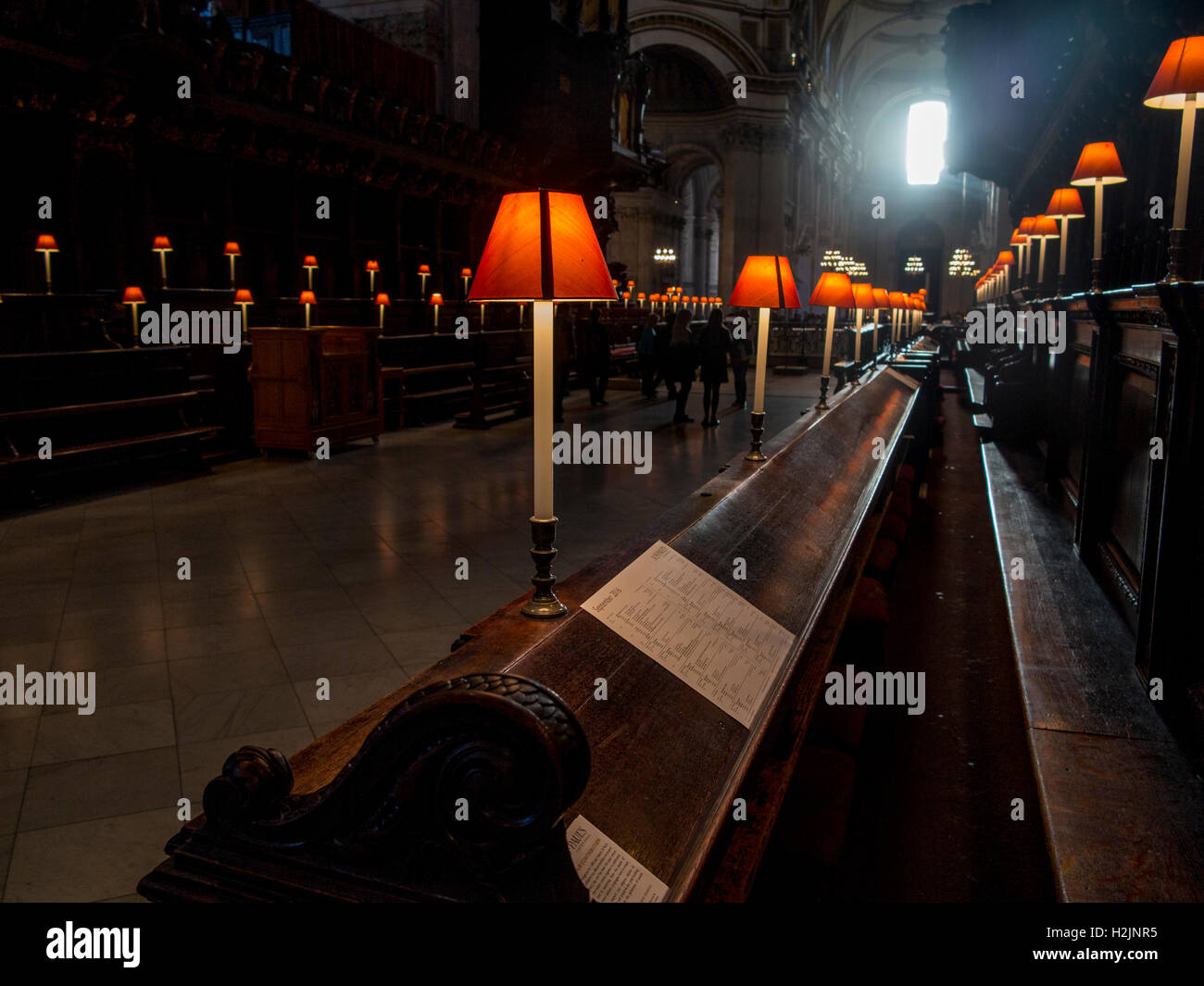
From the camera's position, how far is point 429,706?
1.04 metres

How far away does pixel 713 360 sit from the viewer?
11266mm

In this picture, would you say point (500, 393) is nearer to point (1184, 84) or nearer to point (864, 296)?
point (864, 296)

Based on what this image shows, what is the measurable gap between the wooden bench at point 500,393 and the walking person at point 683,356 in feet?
6.43

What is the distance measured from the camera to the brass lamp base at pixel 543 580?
1956 millimetres

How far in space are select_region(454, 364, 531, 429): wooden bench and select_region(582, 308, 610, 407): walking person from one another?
1.00m

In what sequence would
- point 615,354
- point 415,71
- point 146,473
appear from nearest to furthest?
point 146,473 → point 415,71 → point 615,354

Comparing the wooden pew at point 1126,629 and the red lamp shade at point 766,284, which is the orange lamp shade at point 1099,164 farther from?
the red lamp shade at point 766,284

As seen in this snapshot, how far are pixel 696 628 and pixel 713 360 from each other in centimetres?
950

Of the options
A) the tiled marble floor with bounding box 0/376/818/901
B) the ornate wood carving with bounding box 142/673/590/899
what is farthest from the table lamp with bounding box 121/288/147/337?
the ornate wood carving with bounding box 142/673/590/899

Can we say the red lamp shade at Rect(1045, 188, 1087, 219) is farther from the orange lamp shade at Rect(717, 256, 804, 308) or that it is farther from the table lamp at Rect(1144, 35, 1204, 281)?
the orange lamp shade at Rect(717, 256, 804, 308)

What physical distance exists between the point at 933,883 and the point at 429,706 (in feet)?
6.46

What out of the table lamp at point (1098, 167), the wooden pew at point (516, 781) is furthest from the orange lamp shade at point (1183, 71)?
the wooden pew at point (516, 781)
